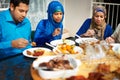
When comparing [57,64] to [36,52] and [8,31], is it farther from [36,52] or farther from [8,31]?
[8,31]

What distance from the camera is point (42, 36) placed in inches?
96.4

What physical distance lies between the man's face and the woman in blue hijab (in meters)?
0.38

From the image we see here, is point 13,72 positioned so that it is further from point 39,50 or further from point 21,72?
point 39,50

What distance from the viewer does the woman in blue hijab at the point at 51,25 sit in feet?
7.91

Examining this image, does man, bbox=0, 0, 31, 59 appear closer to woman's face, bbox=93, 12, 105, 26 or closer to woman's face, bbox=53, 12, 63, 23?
woman's face, bbox=53, 12, 63, 23

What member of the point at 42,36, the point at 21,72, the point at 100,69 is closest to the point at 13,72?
the point at 21,72

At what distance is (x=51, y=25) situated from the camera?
255 centimetres

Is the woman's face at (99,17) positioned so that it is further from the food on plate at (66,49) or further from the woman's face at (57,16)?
the food on plate at (66,49)

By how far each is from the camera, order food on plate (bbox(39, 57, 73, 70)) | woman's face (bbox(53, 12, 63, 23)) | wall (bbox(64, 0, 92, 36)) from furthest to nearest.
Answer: wall (bbox(64, 0, 92, 36))
woman's face (bbox(53, 12, 63, 23))
food on plate (bbox(39, 57, 73, 70))

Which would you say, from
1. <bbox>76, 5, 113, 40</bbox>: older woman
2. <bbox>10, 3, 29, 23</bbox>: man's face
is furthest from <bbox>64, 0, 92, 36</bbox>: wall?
<bbox>10, 3, 29, 23</bbox>: man's face

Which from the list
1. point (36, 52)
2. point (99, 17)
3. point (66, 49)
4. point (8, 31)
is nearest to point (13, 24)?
point (8, 31)

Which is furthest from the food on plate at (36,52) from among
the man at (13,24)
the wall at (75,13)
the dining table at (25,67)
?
the wall at (75,13)

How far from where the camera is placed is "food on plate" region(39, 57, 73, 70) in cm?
127

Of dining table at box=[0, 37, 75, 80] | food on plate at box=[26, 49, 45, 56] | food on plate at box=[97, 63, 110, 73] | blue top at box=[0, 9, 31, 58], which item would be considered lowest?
dining table at box=[0, 37, 75, 80]
